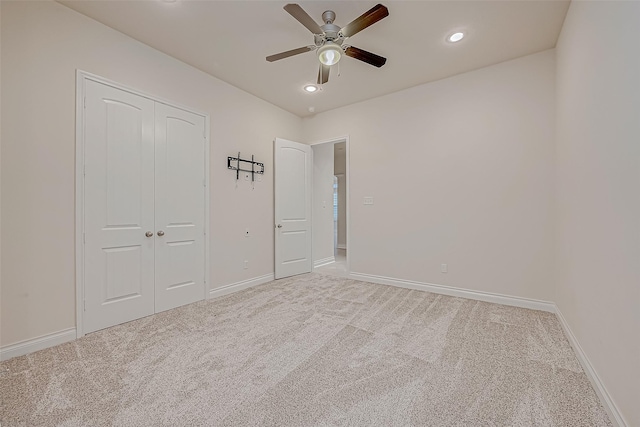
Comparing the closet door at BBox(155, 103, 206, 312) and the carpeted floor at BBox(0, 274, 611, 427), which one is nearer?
the carpeted floor at BBox(0, 274, 611, 427)

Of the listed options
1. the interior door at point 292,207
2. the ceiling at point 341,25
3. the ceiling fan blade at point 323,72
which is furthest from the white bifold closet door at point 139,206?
the ceiling fan blade at point 323,72

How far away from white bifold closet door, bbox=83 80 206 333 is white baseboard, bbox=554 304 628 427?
11.5 feet

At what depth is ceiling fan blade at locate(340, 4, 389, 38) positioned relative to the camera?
6.29ft

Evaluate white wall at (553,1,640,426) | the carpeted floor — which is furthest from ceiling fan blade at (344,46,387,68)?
the carpeted floor

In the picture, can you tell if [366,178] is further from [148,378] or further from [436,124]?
[148,378]

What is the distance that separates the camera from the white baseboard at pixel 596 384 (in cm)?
132

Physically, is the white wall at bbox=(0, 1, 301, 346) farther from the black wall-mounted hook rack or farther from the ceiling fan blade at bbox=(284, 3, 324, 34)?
the ceiling fan blade at bbox=(284, 3, 324, 34)

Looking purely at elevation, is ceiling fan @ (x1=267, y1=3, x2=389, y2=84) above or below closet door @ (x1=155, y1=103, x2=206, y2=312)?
above

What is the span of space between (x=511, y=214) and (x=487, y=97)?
4.71 feet

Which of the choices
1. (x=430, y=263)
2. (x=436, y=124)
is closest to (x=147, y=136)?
(x=436, y=124)

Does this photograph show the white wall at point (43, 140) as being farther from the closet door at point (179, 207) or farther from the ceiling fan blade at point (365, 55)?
the ceiling fan blade at point (365, 55)

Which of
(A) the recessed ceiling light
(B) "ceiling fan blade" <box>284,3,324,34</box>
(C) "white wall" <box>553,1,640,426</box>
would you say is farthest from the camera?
(A) the recessed ceiling light

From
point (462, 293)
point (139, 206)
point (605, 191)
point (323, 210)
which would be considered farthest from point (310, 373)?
point (323, 210)

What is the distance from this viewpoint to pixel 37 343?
6.78 feet
